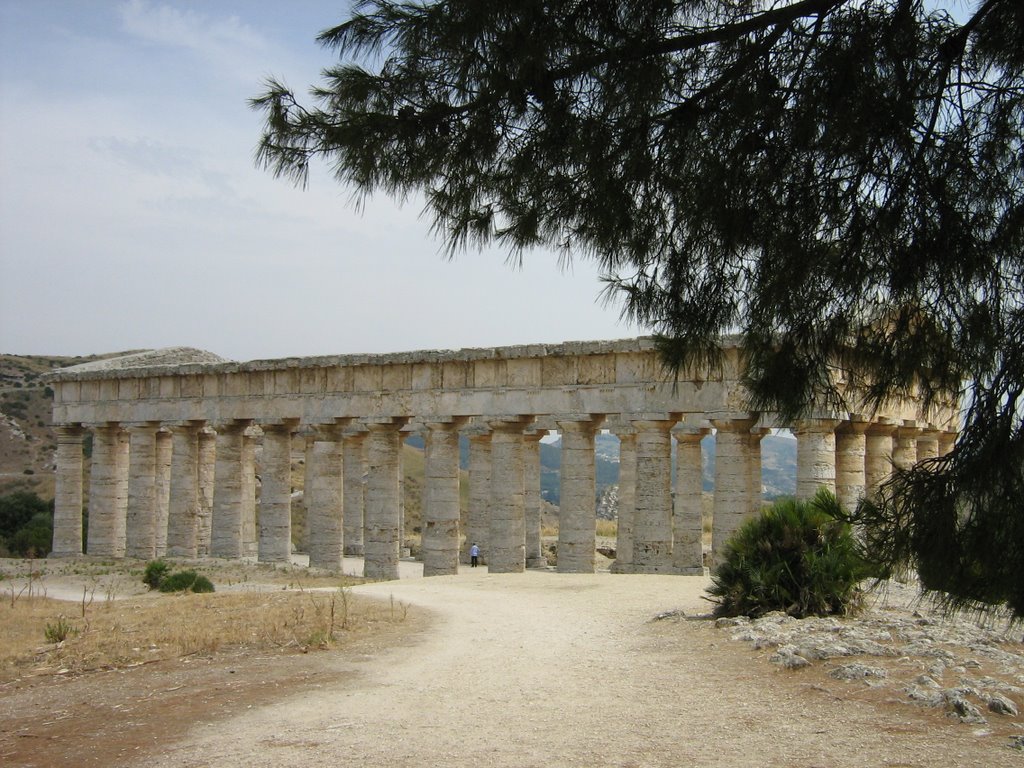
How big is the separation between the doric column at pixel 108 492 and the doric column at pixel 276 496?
6109mm

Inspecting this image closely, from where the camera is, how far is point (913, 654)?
10914mm

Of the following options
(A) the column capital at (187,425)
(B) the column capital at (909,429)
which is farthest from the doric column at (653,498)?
(A) the column capital at (187,425)

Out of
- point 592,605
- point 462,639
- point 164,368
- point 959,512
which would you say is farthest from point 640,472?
point 959,512

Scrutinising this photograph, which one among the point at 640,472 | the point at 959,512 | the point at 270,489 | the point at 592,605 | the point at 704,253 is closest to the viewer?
the point at 959,512

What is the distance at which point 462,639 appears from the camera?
14.0 metres

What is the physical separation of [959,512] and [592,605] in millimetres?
11593

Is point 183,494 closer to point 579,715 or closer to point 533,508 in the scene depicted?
point 533,508

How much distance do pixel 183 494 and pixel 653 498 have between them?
48.1ft

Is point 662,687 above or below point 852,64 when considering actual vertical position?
below

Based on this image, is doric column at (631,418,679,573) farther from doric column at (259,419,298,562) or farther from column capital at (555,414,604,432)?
doric column at (259,419,298,562)

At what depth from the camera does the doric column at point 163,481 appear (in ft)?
115

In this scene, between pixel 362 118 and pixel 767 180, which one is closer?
pixel 767 180

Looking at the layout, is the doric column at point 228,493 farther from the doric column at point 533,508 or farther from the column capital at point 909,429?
the column capital at point 909,429

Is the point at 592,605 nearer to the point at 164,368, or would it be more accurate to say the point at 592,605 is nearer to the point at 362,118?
the point at 362,118
